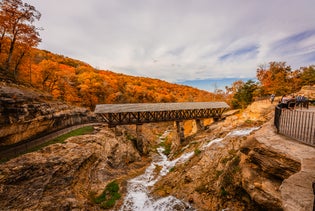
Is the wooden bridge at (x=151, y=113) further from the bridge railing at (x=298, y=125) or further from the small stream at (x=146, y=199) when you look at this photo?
the bridge railing at (x=298, y=125)

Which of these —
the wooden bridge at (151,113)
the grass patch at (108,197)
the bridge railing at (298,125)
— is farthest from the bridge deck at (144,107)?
the bridge railing at (298,125)

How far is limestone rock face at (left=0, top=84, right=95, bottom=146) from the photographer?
9203 mm

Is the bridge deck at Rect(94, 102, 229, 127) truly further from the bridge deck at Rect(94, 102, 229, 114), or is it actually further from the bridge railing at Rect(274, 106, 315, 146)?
the bridge railing at Rect(274, 106, 315, 146)

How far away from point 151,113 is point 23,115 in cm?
1446

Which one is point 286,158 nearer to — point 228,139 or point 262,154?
point 262,154

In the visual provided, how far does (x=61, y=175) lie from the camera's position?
9.48 metres

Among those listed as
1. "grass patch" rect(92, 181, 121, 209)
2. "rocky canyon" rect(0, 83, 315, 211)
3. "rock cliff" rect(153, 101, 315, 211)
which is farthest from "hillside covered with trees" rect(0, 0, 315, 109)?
"rock cliff" rect(153, 101, 315, 211)

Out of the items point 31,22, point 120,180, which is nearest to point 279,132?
point 120,180

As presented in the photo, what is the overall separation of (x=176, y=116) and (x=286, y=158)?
17.8 metres

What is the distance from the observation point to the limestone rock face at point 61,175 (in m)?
7.59

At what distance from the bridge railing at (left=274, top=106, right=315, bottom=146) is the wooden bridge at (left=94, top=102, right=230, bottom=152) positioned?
14747mm

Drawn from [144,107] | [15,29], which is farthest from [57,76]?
[144,107]

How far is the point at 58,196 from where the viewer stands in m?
8.34

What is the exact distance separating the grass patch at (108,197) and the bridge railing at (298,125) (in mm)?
10855
